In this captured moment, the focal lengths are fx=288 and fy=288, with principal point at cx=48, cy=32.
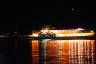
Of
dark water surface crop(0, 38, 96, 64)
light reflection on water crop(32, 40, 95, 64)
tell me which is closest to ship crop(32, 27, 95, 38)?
dark water surface crop(0, 38, 96, 64)

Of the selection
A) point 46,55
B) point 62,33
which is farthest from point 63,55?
point 62,33

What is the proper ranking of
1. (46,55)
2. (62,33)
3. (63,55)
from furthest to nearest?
(62,33)
(46,55)
(63,55)

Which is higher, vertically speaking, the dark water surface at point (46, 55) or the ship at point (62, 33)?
the ship at point (62, 33)

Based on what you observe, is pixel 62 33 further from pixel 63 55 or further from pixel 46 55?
pixel 63 55

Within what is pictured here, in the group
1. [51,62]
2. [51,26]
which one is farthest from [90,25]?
[51,62]

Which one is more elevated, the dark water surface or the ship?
the ship

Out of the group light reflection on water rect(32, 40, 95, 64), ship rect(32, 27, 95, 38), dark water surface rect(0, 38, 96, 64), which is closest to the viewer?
dark water surface rect(0, 38, 96, 64)

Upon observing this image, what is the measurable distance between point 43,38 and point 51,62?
69.3 ft

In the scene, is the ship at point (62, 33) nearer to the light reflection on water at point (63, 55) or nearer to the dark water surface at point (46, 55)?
the dark water surface at point (46, 55)

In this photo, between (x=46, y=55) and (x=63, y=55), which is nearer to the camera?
(x=63, y=55)

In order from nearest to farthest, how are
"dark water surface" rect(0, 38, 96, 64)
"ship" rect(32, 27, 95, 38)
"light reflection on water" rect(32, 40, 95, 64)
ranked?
"dark water surface" rect(0, 38, 96, 64) → "light reflection on water" rect(32, 40, 95, 64) → "ship" rect(32, 27, 95, 38)

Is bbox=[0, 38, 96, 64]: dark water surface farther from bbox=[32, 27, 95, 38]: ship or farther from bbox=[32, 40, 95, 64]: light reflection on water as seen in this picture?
bbox=[32, 27, 95, 38]: ship

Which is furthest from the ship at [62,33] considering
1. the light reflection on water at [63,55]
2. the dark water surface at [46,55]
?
the light reflection on water at [63,55]

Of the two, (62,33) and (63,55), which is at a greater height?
(62,33)
